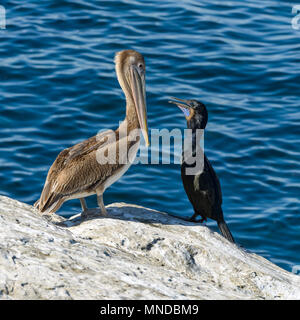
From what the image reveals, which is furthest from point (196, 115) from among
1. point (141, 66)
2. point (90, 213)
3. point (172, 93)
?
point (172, 93)

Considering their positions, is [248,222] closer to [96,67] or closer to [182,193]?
[182,193]

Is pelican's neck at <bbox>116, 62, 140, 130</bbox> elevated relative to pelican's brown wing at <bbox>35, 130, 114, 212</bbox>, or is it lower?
elevated

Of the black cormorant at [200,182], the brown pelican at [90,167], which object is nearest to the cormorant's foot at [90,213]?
the brown pelican at [90,167]

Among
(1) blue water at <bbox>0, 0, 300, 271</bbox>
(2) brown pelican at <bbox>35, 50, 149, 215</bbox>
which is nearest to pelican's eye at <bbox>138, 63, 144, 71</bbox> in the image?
(2) brown pelican at <bbox>35, 50, 149, 215</bbox>

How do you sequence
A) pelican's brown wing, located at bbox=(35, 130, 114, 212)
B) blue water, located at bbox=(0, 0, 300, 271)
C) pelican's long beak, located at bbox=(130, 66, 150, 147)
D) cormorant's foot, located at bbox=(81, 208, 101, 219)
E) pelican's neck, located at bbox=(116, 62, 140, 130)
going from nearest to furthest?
pelican's brown wing, located at bbox=(35, 130, 114, 212) → cormorant's foot, located at bbox=(81, 208, 101, 219) → pelican's neck, located at bbox=(116, 62, 140, 130) → pelican's long beak, located at bbox=(130, 66, 150, 147) → blue water, located at bbox=(0, 0, 300, 271)

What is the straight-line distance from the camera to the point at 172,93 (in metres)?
12.3

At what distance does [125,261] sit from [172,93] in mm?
7062

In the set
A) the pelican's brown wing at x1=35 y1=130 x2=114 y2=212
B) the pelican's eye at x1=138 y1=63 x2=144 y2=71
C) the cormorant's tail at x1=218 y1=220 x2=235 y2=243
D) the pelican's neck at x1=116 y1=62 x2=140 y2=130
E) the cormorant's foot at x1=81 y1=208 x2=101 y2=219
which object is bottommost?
the cormorant's tail at x1=218 y1=220 x2=235 y2=243

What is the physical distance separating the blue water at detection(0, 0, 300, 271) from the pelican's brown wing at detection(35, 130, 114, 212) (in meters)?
2.63

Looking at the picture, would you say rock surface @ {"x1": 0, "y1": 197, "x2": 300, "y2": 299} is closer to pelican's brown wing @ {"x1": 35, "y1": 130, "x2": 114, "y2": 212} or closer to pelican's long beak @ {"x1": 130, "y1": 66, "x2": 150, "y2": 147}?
pelican's brown wing @ {"x1": 35, "y1": 130, "x2": 114, "y2": 212}

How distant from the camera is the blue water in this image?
987 centimetres

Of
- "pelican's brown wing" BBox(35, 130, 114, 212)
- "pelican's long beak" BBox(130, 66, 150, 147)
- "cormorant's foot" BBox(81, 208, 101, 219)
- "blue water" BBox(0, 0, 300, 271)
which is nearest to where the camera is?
"pelican's brown wing" BBox(35, 130, 114, 212)

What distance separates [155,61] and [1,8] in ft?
13.8

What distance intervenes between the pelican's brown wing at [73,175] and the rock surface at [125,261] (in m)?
0.22
